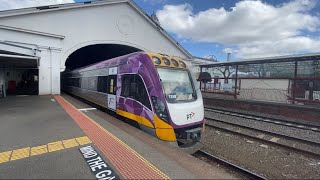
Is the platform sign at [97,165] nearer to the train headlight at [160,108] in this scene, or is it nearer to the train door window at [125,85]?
the train headlight at [160,108]

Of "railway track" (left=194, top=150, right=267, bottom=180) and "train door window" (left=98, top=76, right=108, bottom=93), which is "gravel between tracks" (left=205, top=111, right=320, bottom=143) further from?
"train door window" (left=98, top=76, right=108, bottom=93)

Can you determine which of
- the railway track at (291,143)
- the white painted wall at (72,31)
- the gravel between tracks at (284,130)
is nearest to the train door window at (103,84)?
the railway track at (291,143)

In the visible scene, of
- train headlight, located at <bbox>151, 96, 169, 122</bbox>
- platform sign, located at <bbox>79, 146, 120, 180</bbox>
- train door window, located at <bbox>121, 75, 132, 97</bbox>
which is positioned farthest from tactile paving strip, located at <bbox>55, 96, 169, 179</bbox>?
train door window, located at <bbox>121, 75, 132, 97</bbox>

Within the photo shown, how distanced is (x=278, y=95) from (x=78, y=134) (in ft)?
47.1

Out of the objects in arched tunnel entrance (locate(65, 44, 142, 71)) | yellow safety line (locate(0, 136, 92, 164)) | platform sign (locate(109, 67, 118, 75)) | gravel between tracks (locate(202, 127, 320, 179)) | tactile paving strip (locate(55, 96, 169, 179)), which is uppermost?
arched tunnel entrance (locate(65, 44, 142, 71))

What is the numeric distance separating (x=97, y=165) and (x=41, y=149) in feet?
5.99

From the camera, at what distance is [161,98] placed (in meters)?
6.32

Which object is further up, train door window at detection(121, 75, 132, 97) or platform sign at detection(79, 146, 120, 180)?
train door window at detection(121, 75, 132, 97)

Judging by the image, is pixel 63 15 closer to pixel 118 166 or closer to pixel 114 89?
pixel 114 89

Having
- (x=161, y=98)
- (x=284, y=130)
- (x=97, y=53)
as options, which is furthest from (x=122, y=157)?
(x=97, y=53)

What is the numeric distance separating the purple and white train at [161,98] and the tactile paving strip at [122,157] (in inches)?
50.4

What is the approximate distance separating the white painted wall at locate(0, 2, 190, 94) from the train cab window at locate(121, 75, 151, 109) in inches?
534

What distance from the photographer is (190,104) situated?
22.3 ft

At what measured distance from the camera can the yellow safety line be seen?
15.1ft
